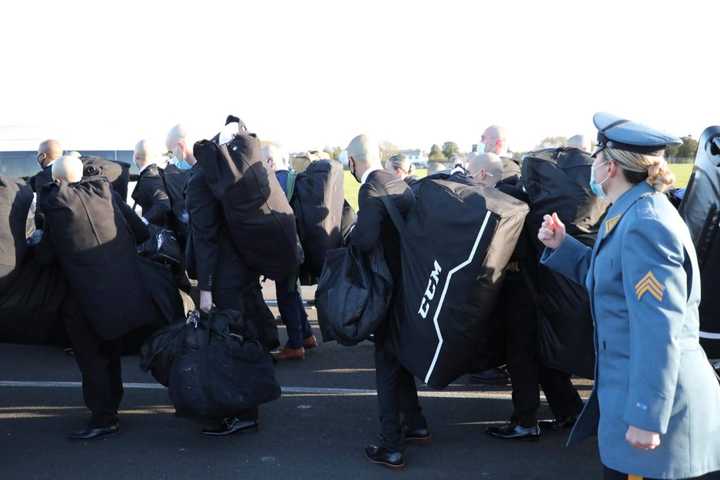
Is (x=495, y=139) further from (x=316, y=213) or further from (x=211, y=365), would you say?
(x=211, y=365)

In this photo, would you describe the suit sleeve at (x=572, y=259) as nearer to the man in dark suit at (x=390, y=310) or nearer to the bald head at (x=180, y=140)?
the man in dark suit at (x=390, y=310)

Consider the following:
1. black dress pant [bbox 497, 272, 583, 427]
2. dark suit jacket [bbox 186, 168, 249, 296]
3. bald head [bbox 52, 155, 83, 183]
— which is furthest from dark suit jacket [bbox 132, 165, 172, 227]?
black dress pant [bbox 497, 272, 583, 427]

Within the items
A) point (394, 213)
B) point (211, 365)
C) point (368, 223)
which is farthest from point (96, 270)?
point (394, 213)

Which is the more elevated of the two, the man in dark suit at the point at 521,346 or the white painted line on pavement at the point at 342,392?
the man in dark suit at the point at 521,346

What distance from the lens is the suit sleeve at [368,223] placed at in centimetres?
393

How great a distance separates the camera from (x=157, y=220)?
261 inches

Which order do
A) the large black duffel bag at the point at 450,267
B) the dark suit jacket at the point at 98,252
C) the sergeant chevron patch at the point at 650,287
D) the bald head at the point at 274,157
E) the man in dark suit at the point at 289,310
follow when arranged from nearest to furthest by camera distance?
the sergeant chevron patch at the point at 650,287, the large black duffel bag at the point at 450,267, the dark suit jacket at the point at 98,252, the man in dark suit at the point at 289,310, the bald head at the point at 274,157

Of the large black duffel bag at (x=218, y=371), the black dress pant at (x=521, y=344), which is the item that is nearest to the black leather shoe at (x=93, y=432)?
the large black duffel bag at (x=218, y=371)

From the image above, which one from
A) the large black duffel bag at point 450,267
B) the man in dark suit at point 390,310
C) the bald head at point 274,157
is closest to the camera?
the large black duffel bag at point 450,267

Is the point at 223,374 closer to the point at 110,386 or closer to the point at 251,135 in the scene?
the point at 110,386

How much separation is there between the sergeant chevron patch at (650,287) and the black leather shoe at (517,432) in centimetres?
250

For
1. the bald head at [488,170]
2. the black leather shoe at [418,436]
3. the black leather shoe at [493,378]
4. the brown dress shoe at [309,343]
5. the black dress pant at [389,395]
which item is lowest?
the brown dress shoe at [309,343]

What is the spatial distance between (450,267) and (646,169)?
1230mm

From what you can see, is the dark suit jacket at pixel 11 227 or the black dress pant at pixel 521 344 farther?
the black dress pant at pixel 521 344
